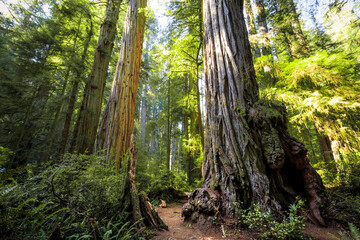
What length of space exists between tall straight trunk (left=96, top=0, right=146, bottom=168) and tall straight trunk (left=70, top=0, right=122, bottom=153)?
1.19 m

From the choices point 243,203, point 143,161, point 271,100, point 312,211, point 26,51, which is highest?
point 26,51

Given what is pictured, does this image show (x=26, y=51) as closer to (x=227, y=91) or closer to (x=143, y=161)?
(x=143, y=161)

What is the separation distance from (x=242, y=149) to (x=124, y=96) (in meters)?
3.33

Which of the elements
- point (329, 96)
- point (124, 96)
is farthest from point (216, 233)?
point (329, 96)

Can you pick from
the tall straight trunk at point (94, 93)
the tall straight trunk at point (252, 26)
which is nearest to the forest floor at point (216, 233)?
the tall straight trunk at point (94, 93)

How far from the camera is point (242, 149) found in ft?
8.86

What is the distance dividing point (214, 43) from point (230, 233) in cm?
383

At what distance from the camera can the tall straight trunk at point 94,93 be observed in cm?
477

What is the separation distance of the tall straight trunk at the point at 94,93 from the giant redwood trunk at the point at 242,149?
3.86 meters

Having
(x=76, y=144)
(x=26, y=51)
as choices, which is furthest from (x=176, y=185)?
(x=26, y=51)

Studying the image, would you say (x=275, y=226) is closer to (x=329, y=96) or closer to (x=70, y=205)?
(x=70, y=205)

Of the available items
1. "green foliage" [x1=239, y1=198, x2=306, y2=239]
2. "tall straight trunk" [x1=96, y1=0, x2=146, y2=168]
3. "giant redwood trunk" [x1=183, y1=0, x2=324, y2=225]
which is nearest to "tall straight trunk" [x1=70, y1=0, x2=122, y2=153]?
"tall straight trunk" [x1=96, y1=0, x2=146, y2=168]

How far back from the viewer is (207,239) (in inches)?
78.1

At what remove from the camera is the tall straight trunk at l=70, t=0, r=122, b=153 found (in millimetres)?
4766
